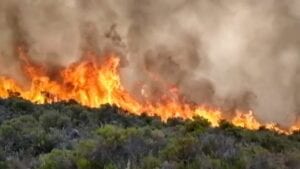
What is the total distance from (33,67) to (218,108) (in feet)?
51.9

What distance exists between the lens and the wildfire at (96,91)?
41.1 meters

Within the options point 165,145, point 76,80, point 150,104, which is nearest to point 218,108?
point 150,104

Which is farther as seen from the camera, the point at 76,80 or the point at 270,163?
the point at 76,80

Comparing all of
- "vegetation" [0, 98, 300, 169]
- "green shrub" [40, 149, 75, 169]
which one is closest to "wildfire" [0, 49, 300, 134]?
"vegetation" [0, 98, 300, 169]

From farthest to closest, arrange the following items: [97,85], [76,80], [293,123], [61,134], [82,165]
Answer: [293,123] < [76,80] < [97,85] < [61,134] < [82,165]

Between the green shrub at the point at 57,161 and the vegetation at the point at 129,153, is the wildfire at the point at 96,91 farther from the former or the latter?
the green shrub at the point at 57,161

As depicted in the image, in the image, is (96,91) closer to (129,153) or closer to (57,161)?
(129,153)

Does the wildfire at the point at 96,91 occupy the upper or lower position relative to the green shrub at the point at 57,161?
upper

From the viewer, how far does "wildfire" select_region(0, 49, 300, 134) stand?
41.1m

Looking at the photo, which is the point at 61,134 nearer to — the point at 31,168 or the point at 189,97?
the point at 31,168

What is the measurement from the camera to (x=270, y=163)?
1170 cm

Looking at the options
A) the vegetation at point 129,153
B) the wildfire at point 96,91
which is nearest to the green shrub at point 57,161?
the vegetation at point 129,153

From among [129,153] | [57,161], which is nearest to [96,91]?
[129,153]

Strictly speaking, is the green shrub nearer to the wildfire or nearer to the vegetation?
the vegetation
